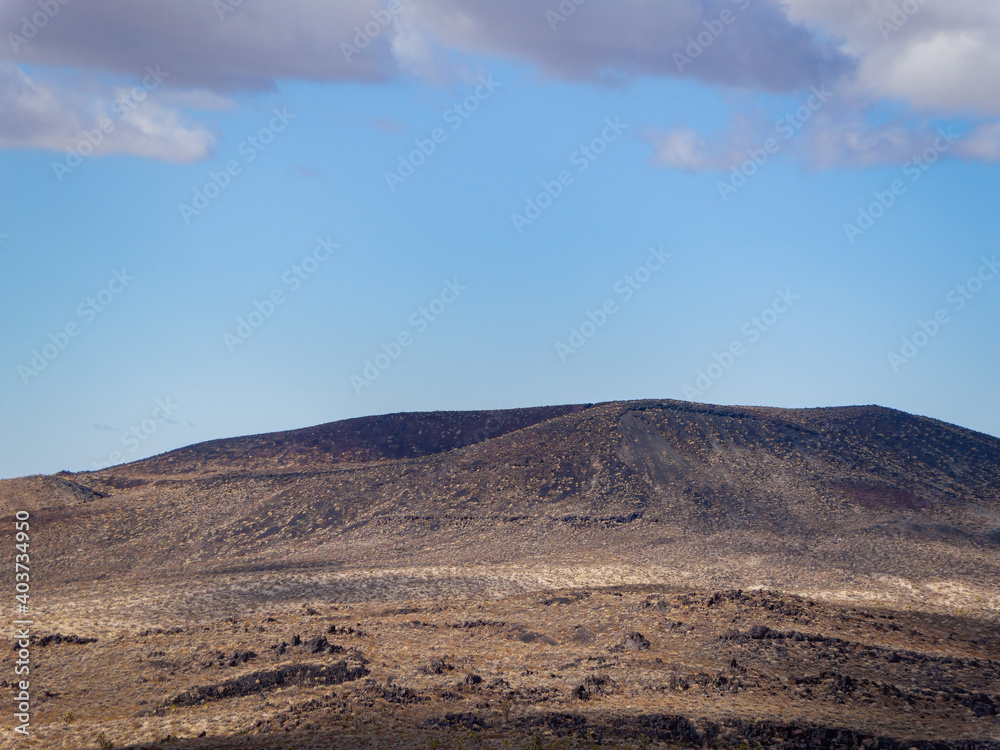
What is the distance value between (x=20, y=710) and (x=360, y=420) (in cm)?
4398

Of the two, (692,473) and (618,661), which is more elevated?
(692,473)

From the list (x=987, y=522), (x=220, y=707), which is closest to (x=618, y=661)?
(x=220, y=707)

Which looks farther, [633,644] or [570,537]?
[570,537]

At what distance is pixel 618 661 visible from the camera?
82.5 ft

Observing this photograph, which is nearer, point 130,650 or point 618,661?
point 618,661

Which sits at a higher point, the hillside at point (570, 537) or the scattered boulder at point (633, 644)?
the hillside at point (570, 537)

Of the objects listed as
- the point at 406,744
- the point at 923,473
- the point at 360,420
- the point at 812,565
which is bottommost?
the point at 406,744

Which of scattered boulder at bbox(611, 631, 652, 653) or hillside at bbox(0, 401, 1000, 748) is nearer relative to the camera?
scattered boulder at bbox(611, 631, 652, 653)

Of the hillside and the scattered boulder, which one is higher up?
the hillside

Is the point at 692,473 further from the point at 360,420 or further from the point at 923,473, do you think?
the point at 360,420

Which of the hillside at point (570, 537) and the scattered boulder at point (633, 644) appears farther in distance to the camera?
the hillside at point (570, 537)

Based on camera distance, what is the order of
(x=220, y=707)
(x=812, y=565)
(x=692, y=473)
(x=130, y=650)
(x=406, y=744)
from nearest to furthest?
1. (x=406, y=744)
2. (x=220, y=707)
3. (x=130, y=650)
4. (x=812, y=565)
5. (x=692, y=473)

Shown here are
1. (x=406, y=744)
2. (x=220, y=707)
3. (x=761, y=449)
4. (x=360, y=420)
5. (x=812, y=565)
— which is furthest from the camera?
(x=360, y=420)

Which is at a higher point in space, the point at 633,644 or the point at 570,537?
the point at 570,537
